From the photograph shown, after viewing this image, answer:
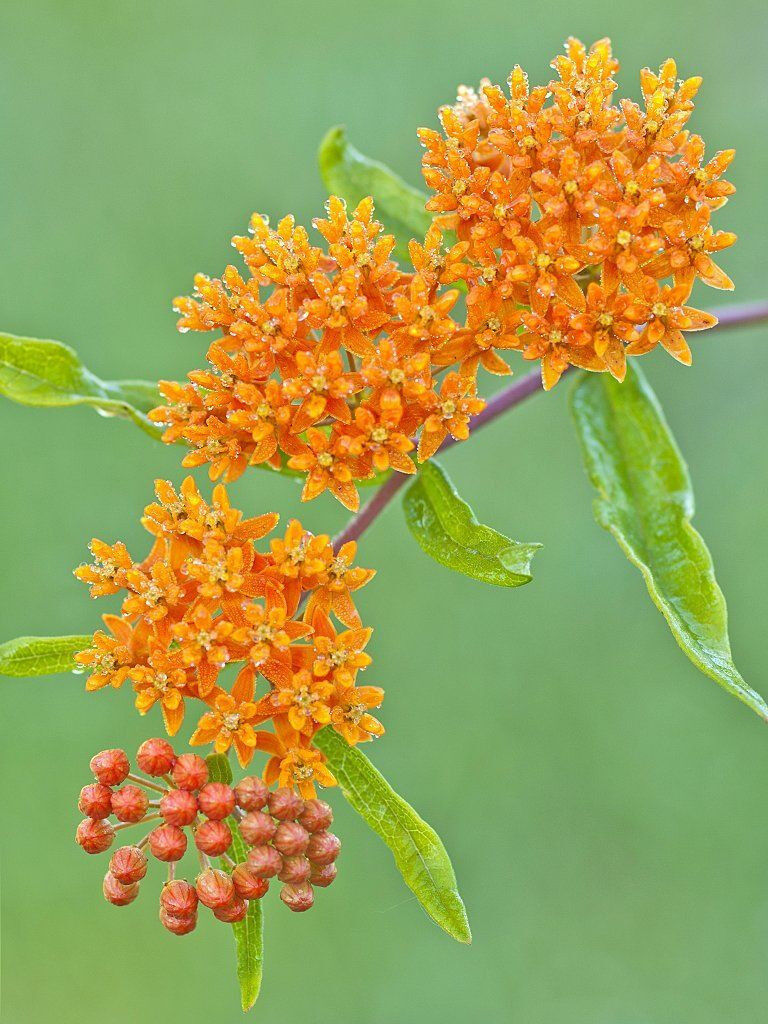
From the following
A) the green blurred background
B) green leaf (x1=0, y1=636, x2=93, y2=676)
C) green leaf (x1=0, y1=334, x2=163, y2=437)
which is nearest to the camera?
green leaf (x1=0, y1=636, x2=93, y2=676)

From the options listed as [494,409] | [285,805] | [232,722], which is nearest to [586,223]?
[494,409]

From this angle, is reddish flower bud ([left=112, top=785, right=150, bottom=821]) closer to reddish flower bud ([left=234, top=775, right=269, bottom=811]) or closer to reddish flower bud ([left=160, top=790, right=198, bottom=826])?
reddish flower bud ([left=160, top=790, right=198, bottom=826])

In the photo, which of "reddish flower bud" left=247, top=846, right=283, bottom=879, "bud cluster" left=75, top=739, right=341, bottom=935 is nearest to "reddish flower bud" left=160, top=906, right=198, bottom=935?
"bud cluster" left=75, top=739, right=341, bottom=935

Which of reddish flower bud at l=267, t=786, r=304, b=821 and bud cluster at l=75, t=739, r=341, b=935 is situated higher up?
reddish flower bud at l=267, t=786, r=304, b=821

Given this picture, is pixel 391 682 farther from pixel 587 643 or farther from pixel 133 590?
pixel 133 590

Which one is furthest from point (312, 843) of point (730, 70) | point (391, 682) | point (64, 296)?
point (730, 70)

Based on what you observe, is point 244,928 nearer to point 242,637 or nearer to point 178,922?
point 178,922

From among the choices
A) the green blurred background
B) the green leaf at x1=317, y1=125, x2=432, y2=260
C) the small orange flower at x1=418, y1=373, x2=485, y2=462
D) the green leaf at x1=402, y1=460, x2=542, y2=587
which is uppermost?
the green leaf at x1=317, y1=125, x2=432, y2=260
